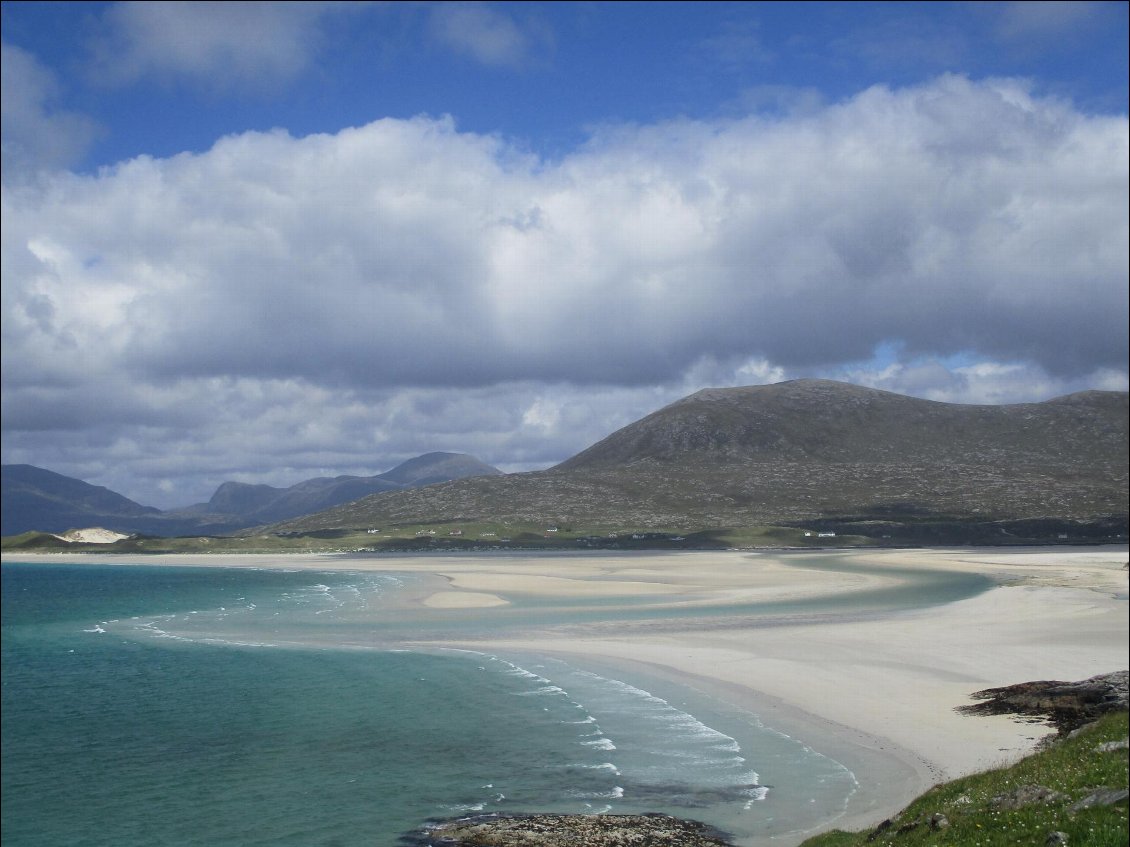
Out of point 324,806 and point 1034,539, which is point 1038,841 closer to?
point 324,806

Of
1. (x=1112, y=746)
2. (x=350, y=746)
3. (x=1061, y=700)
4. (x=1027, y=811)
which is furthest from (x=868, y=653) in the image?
(x=1027, y=811)

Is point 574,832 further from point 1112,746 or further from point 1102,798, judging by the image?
point 1112,746

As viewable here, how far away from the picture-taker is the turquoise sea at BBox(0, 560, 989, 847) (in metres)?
22.1

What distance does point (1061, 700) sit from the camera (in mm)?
28047

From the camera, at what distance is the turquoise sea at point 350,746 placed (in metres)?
22.1

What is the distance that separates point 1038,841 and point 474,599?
214 feet

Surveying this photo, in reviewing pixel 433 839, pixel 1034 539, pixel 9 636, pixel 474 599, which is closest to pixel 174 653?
pixel 9 636

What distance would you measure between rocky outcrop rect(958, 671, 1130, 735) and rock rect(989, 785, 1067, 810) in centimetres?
1143

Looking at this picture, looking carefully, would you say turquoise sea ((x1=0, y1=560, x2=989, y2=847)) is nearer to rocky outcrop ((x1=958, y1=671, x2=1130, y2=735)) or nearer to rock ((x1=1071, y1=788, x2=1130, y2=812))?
rocky outcrop ((x1=958, y1=671, x2=1130, y2=735))

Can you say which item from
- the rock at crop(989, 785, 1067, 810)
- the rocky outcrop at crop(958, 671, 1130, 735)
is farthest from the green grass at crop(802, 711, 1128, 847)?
the rocky outcrop at crop(958, 671, 1130, 735)

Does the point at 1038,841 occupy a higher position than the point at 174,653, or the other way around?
the point at 1038,841

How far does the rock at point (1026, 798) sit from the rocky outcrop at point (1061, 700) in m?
11.4

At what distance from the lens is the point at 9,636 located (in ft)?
202

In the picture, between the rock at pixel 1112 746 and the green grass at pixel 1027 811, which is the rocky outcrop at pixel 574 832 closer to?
the green grass at pixel 1027 811
